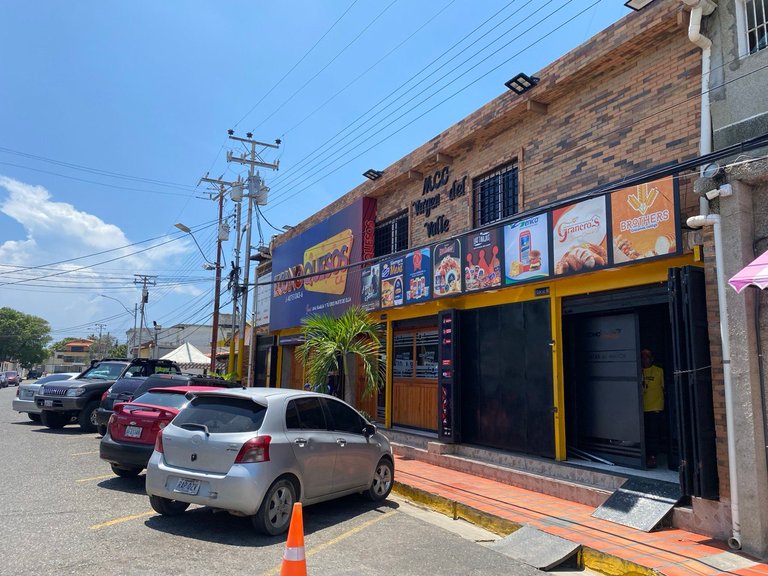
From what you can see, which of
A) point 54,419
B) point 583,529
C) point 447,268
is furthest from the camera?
point 54,419

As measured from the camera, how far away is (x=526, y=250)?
31.2 ft

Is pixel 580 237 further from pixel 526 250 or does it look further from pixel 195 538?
pixel 195 538

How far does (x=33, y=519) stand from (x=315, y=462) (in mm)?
3092

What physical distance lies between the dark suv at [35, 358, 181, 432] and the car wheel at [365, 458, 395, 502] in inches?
356

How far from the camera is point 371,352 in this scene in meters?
13.1

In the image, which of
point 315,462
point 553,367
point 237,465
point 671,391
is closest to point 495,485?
point 553,367

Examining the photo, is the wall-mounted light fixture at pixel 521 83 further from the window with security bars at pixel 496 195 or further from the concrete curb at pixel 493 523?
the concrete curb at pixel 493 523

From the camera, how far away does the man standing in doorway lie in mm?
8703

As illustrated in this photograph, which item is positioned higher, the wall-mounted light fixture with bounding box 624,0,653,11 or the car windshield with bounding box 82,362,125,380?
the wall-mounted light fixture with bounding box 624,0,653,11

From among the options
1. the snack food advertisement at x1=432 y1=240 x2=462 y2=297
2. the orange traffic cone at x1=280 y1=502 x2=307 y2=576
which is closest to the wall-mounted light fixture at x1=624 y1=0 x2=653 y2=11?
the snack food advertisement at x1=432 y1=240 x2=462 y2=297

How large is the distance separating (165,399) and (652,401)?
25.2 ft

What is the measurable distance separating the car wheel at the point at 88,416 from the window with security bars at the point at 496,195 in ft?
33.8

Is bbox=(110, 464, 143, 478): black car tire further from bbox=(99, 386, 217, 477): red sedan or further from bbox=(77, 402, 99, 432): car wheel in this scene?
bbox=(77, 402, 99, 432): car wheel

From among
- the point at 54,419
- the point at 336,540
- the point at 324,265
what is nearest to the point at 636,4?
the point at 336,540
